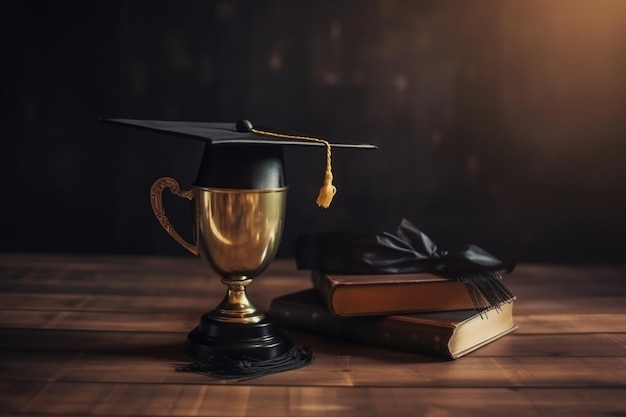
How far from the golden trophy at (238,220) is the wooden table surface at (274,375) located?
58 mm

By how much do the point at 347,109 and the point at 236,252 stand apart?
88 centimetres

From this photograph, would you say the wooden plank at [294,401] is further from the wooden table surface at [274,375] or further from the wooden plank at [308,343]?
the wooden plank at [308,343]

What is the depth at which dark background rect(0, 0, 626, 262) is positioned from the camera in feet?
6.04

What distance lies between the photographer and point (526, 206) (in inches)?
75.5

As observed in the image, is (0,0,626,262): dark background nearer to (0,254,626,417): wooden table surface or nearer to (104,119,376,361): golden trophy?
(0,254,626,417): wooden table surface

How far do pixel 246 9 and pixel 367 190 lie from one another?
0.50 meters

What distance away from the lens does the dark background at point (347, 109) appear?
1.84 meters

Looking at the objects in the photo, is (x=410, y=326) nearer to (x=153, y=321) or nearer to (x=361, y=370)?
(x=361, y=370)

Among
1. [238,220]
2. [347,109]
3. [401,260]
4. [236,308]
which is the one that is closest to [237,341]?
[236,308]

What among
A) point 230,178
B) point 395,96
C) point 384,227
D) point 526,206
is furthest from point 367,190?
point 230,178

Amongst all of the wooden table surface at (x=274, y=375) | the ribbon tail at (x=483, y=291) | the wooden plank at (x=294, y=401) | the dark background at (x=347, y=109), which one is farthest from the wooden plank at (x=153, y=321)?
the dark background at (x=347, y=109)

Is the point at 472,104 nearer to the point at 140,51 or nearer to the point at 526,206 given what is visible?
the point at 526,206

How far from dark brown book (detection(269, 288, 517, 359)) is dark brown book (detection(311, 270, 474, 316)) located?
0.5 inches

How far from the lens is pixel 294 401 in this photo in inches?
36.4
